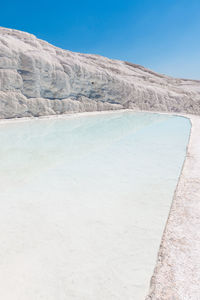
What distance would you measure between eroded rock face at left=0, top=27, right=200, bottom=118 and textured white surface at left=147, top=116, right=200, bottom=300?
49.2 ft

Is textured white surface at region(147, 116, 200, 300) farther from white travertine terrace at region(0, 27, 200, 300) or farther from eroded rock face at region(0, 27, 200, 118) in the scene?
eroded rock face at region(0, 27, 200, 118)

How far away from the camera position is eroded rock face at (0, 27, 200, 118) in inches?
627

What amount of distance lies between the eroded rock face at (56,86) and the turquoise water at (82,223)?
38.0 ft

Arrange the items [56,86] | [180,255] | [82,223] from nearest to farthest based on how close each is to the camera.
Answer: [180,255]
[82,223]
[56,86]

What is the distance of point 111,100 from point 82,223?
76.1 ft

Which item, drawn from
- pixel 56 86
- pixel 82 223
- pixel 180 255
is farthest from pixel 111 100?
pixel 180 255

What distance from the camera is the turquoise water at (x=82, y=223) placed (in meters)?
2.02

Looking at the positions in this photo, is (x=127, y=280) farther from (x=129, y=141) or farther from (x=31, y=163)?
(x=129, y=141)

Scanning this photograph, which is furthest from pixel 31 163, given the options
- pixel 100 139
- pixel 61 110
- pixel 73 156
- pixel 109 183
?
pixel 61 110

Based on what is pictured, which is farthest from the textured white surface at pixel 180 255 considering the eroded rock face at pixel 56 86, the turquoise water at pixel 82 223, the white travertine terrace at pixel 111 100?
the eroded rock face at pixel 56 86

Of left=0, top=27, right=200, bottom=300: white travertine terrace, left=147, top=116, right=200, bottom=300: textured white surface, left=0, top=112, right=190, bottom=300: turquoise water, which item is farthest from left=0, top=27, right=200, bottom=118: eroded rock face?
left=147, top=116, right=200, bottom=300: textured white surface

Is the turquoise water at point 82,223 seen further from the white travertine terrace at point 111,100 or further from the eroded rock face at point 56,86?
the eroded rock face at point 56,86

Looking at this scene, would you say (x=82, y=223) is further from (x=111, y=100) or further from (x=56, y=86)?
(x=111, y=100)

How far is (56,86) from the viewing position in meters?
19.0
